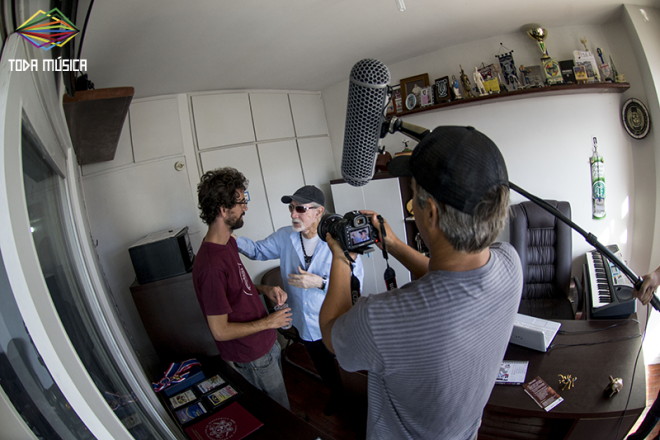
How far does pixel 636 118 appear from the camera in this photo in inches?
100

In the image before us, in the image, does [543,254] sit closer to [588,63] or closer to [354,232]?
[588,63]

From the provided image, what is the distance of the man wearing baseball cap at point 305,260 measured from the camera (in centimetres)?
191

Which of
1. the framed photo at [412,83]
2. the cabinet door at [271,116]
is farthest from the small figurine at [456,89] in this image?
the cabinet door at [271,116]

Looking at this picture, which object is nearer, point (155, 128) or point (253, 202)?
point (155, 128)

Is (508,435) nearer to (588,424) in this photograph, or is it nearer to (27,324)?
(588,424)

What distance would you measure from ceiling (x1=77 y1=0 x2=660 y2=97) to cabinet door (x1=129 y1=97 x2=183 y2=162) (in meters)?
0.11

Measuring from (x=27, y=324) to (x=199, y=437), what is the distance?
111cm

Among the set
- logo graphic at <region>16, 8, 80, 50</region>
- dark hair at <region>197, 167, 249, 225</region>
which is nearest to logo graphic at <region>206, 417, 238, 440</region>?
dark hair at <region>197, 167, 249, 225</region>

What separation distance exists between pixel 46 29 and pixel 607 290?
10.7 ft

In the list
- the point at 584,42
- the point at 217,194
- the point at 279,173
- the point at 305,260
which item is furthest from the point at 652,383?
the point at 279,173

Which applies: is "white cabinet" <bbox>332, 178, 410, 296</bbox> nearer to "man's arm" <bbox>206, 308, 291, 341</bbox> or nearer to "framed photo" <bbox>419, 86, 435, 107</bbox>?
"framed photo" <bbox>419, 86, 435, 107</bbox>

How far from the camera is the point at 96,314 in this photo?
121cm

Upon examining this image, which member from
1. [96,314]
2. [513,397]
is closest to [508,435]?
[513,397]

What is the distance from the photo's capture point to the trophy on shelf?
260 cm
